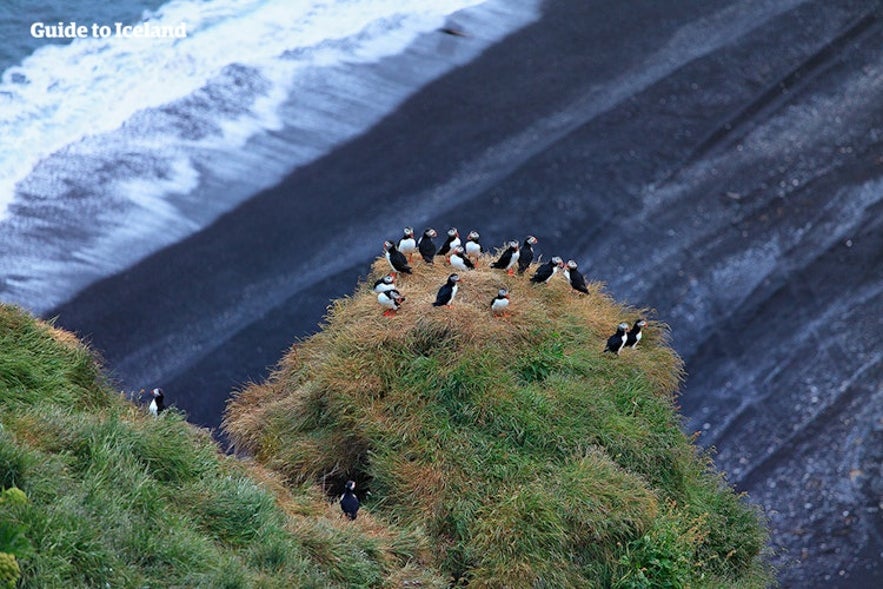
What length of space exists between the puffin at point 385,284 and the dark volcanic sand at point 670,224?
392 cm

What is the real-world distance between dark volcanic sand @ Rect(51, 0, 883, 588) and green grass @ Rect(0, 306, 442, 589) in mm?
4820

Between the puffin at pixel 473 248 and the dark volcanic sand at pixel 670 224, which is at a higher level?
the puffin at pixel 473 248

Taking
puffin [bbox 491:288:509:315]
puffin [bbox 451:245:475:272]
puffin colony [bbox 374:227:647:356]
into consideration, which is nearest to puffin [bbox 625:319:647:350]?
puffin colony [bbox 374:227:647:356]

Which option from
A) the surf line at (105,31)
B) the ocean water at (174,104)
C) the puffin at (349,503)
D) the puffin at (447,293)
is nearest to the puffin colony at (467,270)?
the puffin at (447,293)

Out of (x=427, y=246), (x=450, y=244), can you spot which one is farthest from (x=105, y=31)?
(x=427, y=246)

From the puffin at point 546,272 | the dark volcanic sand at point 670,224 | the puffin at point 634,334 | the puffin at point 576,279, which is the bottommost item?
the dark volcanic sand at point 670,224

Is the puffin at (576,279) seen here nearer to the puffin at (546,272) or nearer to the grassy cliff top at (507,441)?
the puffin at (546,272)

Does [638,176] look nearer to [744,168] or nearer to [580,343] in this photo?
[744,168]

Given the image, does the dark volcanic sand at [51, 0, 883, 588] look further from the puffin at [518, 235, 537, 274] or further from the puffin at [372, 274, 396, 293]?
the puffin at [372, 274, 396, 293]

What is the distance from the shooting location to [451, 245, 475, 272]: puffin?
556 inches

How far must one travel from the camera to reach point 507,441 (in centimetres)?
1181

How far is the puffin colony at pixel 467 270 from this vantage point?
42.4ft

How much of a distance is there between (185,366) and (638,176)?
9.27 metres

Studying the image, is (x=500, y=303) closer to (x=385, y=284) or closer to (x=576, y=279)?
(x=385, y=284)
